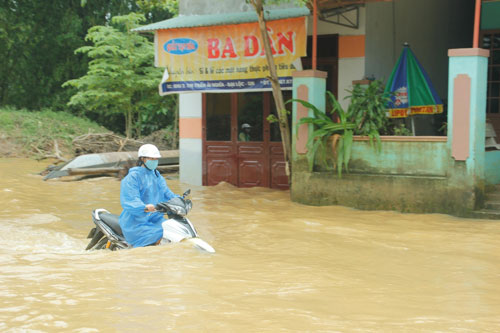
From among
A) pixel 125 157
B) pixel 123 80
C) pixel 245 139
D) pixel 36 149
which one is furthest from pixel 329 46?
pixel 36 149

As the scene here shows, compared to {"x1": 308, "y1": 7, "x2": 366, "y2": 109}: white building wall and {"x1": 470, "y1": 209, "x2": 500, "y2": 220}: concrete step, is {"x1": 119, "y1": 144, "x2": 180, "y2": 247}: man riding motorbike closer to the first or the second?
{"x1": 470, "y1": 209, "x2": 500, "y2": 220}: concrete step

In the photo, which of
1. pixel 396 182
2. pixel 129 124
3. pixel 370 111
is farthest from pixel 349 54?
pixel 129 124

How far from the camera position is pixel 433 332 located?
13.3 feet

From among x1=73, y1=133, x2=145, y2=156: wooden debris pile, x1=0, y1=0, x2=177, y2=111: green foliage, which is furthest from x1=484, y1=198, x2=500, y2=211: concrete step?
x1=0, y1=0, x2=177, y2=111: green foliage

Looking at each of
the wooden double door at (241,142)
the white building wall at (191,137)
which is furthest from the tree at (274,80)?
the white building wall at (191,137)

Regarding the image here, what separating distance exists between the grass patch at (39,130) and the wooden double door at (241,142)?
8022mm

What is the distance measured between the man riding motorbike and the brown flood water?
0.54 feet

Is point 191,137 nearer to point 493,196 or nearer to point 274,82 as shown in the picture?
point 274,82

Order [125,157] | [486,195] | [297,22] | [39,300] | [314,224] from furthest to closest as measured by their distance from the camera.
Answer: [125,157] < [297,22] < [486,195] < [314,224] < [39,300]

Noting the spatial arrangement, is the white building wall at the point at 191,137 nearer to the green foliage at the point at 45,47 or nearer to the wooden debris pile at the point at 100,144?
the wooden debris pile at the point at 100,144

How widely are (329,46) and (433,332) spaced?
866 cm

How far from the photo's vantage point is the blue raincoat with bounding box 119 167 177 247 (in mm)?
6113

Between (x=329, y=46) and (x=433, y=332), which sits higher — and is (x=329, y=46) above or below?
above

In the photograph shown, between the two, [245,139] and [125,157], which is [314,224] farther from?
[125,157]
